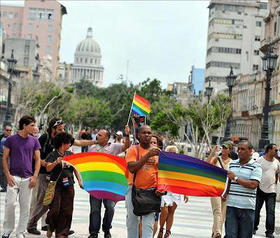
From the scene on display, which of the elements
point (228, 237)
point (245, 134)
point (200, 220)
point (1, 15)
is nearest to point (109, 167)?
point (228, 237)

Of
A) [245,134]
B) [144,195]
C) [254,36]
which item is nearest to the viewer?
[144,195]

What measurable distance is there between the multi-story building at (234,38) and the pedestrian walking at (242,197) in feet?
317

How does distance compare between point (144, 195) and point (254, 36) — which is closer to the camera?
point (144, 195)

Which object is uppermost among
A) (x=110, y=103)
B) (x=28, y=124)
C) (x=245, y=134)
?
(x=110, y=103)

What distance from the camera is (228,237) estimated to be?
9961 mm

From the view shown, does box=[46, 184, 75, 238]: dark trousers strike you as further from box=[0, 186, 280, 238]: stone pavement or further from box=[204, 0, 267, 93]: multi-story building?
box=[204, 0, 267, 93]: multi-story building

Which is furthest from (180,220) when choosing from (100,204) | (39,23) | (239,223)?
(39,23)

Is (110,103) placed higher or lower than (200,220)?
higher

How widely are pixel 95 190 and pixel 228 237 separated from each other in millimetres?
2748

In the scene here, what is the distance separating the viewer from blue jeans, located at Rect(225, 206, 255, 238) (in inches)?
390

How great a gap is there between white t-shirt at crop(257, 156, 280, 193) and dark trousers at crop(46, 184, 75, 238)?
5.20 meters

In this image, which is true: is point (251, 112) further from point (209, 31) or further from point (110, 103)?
point (110, 103)

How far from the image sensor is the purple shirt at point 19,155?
11258 mm

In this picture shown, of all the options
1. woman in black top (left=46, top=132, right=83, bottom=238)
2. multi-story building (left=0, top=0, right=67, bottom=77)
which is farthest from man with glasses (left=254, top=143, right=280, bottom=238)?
multi-story building (left=0, top=0, right=67, bottom=77)
